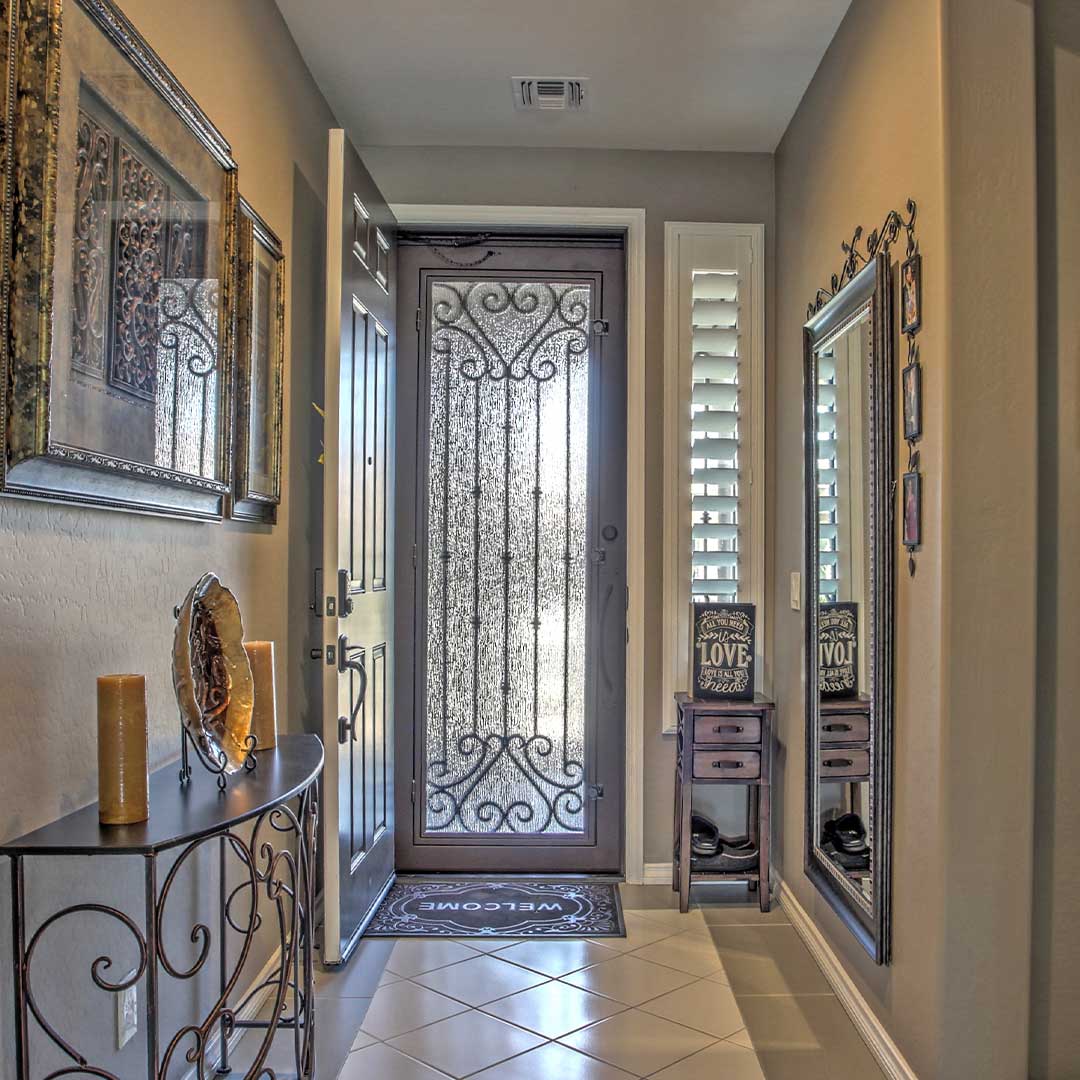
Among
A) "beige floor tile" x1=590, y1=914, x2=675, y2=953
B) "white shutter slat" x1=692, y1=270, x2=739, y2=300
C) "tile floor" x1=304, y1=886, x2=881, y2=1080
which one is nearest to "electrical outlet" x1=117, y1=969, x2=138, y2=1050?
"tile floor" x1=304, y1=886, x2=881, y2=1080

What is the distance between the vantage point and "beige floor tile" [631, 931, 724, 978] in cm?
282

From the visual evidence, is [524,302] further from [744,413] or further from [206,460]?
[206,460]

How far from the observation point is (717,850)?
3.34 metres

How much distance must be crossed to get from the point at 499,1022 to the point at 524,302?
A: 8.13 feet

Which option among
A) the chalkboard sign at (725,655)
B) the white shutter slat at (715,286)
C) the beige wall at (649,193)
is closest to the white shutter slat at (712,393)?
the beige wall at (649,193)

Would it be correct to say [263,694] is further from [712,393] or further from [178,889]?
[712,393]

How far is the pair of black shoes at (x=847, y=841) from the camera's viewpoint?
2.46 m

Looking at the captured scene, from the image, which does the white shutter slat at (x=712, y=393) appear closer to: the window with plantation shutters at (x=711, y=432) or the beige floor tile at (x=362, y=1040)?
the window with plantation shutters at (x=711, y=432)

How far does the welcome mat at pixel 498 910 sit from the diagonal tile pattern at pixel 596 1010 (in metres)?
0.08

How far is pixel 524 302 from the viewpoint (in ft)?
12.1

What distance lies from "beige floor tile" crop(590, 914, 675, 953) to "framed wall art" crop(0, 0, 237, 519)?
6.01ft

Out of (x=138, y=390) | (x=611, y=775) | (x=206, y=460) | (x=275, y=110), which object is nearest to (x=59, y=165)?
(x=138, y=390)

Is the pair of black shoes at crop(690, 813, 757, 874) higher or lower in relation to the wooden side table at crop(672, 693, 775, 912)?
lower

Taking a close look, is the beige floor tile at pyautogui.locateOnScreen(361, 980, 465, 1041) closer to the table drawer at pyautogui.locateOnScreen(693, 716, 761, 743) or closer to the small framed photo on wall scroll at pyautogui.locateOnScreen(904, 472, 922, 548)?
the table drawer at pyautogui.locateOnScreen(693, 716, 761, 743)
